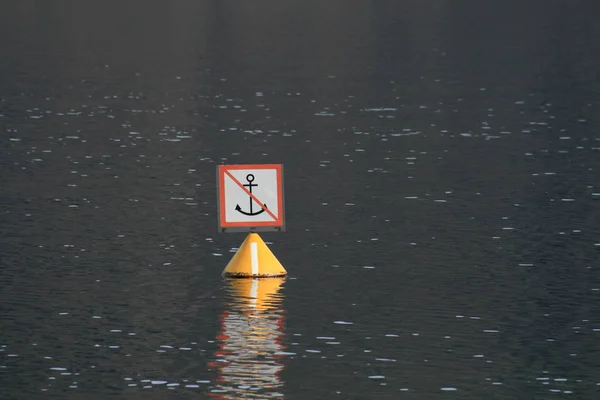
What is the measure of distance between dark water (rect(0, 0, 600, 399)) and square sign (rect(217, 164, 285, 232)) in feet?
2.08

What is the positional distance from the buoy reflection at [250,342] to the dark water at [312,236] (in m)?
0.03

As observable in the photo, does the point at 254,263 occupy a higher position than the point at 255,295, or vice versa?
the point at 254,263

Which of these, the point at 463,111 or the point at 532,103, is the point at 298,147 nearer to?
the point at 463,111

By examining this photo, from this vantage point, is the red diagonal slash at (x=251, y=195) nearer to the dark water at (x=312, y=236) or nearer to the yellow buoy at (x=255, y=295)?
the dark water at (x=312, y=236)

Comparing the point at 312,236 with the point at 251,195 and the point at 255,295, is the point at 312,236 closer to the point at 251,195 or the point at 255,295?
the point at 251,195

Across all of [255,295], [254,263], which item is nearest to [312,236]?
[254,263]

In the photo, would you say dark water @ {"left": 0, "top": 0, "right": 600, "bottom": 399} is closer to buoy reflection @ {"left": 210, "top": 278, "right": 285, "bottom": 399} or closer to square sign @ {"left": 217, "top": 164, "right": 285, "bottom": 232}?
buoy reflection @ {"left": 210, "top": 278, "right": 285, "bottom": 399}

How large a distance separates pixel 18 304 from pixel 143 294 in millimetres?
1175

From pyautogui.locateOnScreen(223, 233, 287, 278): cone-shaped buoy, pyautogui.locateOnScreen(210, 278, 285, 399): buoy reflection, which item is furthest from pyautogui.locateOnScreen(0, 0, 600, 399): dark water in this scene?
pyautogui.locateOnScreen(223, 233, 287, 278): cone-shaped buoy

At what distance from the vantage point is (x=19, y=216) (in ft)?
75.7

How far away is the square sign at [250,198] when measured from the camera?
1908cm

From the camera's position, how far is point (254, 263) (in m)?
18.6

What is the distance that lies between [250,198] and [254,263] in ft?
2.50

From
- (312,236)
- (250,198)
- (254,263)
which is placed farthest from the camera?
(312,236)
